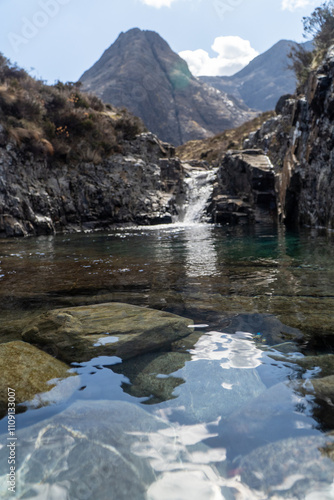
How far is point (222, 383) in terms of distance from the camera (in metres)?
2.32

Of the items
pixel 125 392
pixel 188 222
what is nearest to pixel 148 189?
pixel 188 222

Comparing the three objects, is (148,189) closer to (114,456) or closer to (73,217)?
(73,217)

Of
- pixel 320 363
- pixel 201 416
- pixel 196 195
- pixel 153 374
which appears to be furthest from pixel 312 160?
pixel 196 195

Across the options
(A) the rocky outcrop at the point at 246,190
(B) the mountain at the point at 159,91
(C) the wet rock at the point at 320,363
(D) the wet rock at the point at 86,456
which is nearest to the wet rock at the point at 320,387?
(C) the wet rock at the point at 320,363

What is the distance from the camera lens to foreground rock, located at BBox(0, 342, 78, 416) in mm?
2117

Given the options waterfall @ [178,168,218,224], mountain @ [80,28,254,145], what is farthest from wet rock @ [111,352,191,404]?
mountain @ [80,28,254,145]

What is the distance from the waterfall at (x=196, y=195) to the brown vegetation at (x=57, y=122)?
7.32 m

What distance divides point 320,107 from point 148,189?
14454mm

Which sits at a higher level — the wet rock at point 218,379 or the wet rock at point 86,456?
the wet rock at point 218,379

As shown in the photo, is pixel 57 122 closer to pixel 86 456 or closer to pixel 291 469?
pixel 86 456

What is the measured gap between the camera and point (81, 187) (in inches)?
829

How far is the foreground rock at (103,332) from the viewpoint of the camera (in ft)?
9.25

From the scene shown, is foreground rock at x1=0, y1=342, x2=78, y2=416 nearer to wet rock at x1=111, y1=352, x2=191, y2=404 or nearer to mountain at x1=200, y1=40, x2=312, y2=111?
wet rock at x1=111, y1=352, x2=191, y2=404

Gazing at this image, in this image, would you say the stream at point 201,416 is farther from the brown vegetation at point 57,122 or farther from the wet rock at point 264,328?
the brown vegetation at point 57,122
